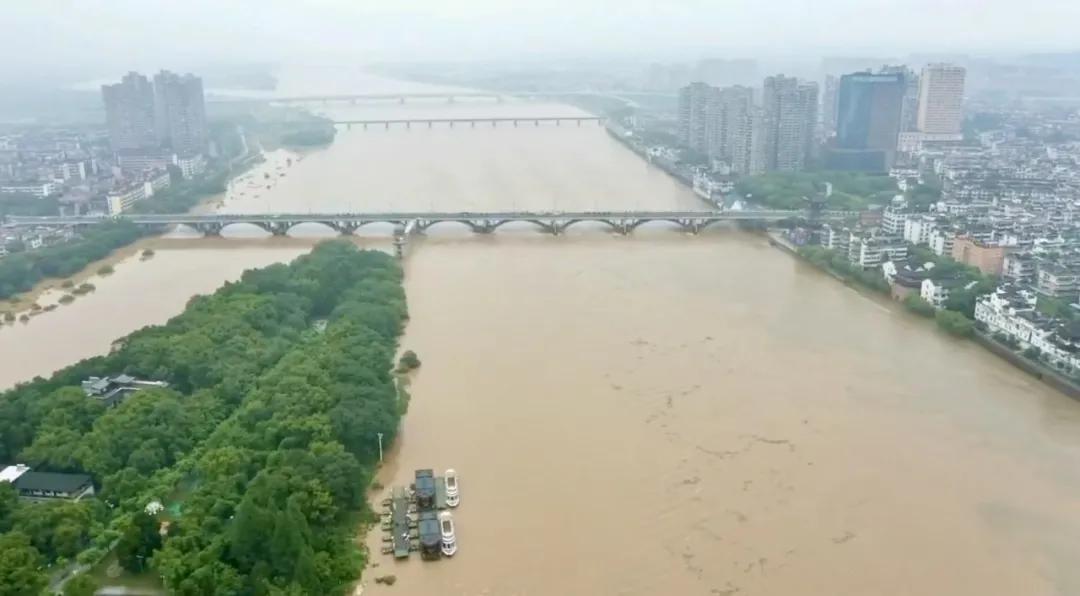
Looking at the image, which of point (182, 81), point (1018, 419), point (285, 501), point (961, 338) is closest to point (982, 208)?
point (961, 338)

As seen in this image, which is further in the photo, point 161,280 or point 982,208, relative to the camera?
point 982,208

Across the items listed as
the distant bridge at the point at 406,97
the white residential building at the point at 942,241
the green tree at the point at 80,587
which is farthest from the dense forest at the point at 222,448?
the distant bridge at the point at 406,97

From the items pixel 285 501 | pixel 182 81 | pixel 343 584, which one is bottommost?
pixel 343 584

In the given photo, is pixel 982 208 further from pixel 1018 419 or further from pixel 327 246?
pixel 327 246

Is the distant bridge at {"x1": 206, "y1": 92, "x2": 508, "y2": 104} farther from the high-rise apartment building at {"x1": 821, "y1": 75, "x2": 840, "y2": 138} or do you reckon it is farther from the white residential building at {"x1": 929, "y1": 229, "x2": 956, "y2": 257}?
the white residential building at {"x1": 929, "y1": 229, "x2": 956, "y2": 257}

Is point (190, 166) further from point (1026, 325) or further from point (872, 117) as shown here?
point (1026, 325)

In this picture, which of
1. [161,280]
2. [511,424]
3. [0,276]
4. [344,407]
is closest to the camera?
[344,407]

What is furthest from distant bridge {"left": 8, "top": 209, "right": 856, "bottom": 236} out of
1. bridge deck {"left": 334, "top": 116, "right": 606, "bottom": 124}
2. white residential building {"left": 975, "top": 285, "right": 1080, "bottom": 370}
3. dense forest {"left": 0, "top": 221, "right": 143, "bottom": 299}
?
bridge deck {"left": 334, "top": 116, "right": 606, "bottom": 124}
